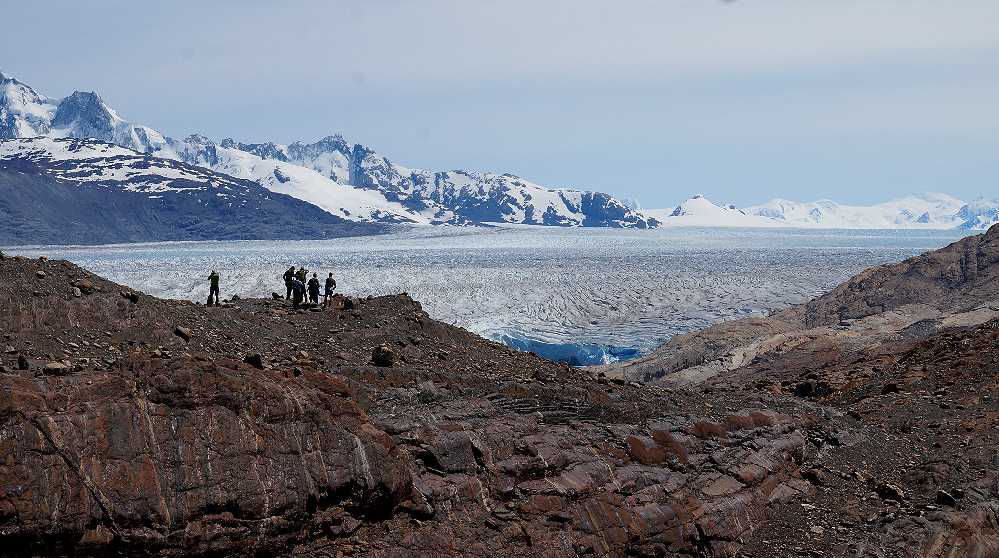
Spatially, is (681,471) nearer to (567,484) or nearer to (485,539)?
(567,484)

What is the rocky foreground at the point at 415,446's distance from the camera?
11.8m

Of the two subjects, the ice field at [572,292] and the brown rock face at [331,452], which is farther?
the ice field at [572,292]

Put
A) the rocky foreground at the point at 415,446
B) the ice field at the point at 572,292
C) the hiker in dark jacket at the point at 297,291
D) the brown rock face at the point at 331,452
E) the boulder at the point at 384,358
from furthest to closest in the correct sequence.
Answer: the ice field at the point at 572,292, the hiker in dark jacket at the point at 297,291, the boulder at the point at 384,358, the rocky foreground at the point at 415,446, the brown rock face at the point at 331,452

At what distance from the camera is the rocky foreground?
1175cm

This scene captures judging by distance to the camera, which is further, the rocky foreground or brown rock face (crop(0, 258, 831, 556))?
the rocky foreground

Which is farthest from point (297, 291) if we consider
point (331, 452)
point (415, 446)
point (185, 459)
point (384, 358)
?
point (185, 459)

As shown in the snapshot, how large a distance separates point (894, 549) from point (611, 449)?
5.11 metres

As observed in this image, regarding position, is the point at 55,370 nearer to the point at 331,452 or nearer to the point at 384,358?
the point at 331,452

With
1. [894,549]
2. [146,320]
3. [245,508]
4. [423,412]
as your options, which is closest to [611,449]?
[423,412]

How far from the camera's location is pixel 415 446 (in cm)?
1479

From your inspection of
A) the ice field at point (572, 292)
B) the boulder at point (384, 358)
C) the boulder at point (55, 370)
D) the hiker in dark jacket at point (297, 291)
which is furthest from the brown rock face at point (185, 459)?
the ice field at point (572, 292)

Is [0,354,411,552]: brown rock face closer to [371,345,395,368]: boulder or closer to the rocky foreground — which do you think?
the rocky foreground

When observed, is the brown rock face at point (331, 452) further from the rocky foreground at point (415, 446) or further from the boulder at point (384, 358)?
the boulder at point (384, 358)

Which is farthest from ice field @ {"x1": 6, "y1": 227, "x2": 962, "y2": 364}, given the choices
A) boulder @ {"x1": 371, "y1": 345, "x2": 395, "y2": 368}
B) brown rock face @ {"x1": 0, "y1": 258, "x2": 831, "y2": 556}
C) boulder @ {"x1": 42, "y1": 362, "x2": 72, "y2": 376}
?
boulder @ {"x1": 42, "y1": 362, "x2": 72, "y2": 376}
